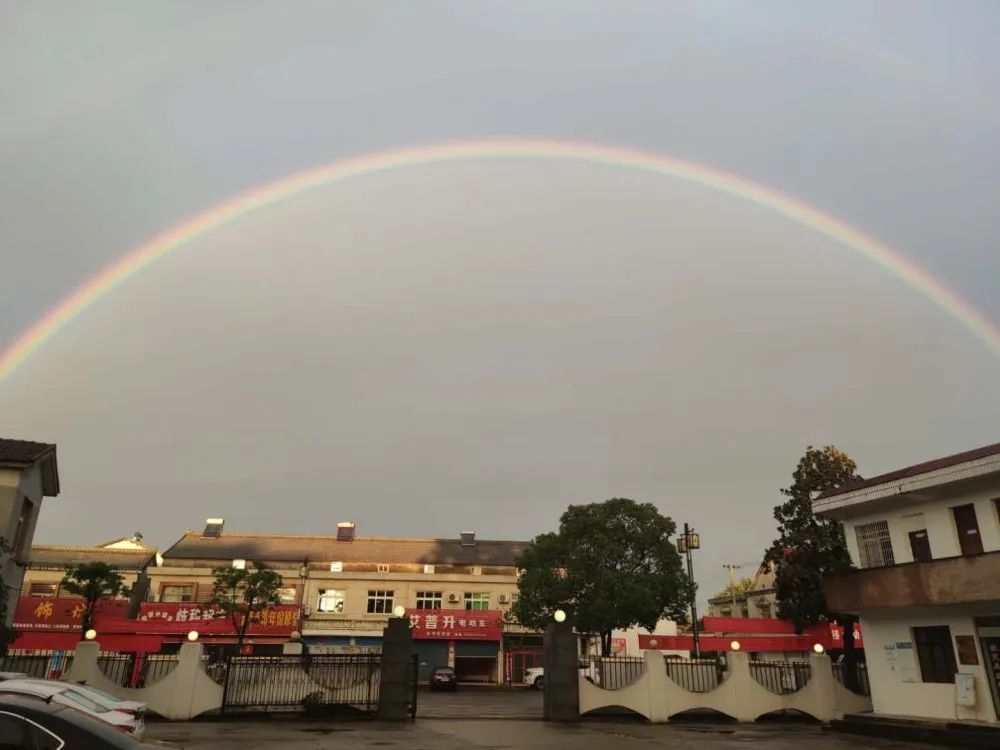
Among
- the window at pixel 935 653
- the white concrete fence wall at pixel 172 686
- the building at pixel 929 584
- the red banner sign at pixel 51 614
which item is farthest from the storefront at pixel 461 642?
the window at pixel 935 653

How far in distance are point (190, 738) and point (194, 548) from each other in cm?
4029

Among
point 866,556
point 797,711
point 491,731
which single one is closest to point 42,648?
point 491,731

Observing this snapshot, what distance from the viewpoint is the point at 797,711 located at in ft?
77.6

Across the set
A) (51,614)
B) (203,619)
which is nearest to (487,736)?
(203,619)

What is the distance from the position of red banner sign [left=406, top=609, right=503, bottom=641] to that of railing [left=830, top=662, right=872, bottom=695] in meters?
26.5

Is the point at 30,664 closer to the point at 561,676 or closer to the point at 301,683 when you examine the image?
the point at 301,683

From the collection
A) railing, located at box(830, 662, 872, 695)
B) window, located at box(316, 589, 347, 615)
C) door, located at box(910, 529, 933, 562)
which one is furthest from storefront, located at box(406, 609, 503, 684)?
door, located at box(910, 529, 933, 562)

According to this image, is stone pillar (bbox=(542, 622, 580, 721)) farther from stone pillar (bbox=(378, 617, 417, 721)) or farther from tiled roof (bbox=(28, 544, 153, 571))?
tiled roof (bbox=(28, 544, 153, 571))

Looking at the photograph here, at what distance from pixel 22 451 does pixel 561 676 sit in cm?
1983

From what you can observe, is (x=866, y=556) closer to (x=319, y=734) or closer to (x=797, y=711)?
(x=797, y=711)

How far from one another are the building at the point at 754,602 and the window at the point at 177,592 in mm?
44568

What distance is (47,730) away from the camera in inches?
240

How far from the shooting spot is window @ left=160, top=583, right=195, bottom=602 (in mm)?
48062

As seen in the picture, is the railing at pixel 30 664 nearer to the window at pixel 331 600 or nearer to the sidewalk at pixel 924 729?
the sidewalk at pixel 924 729
